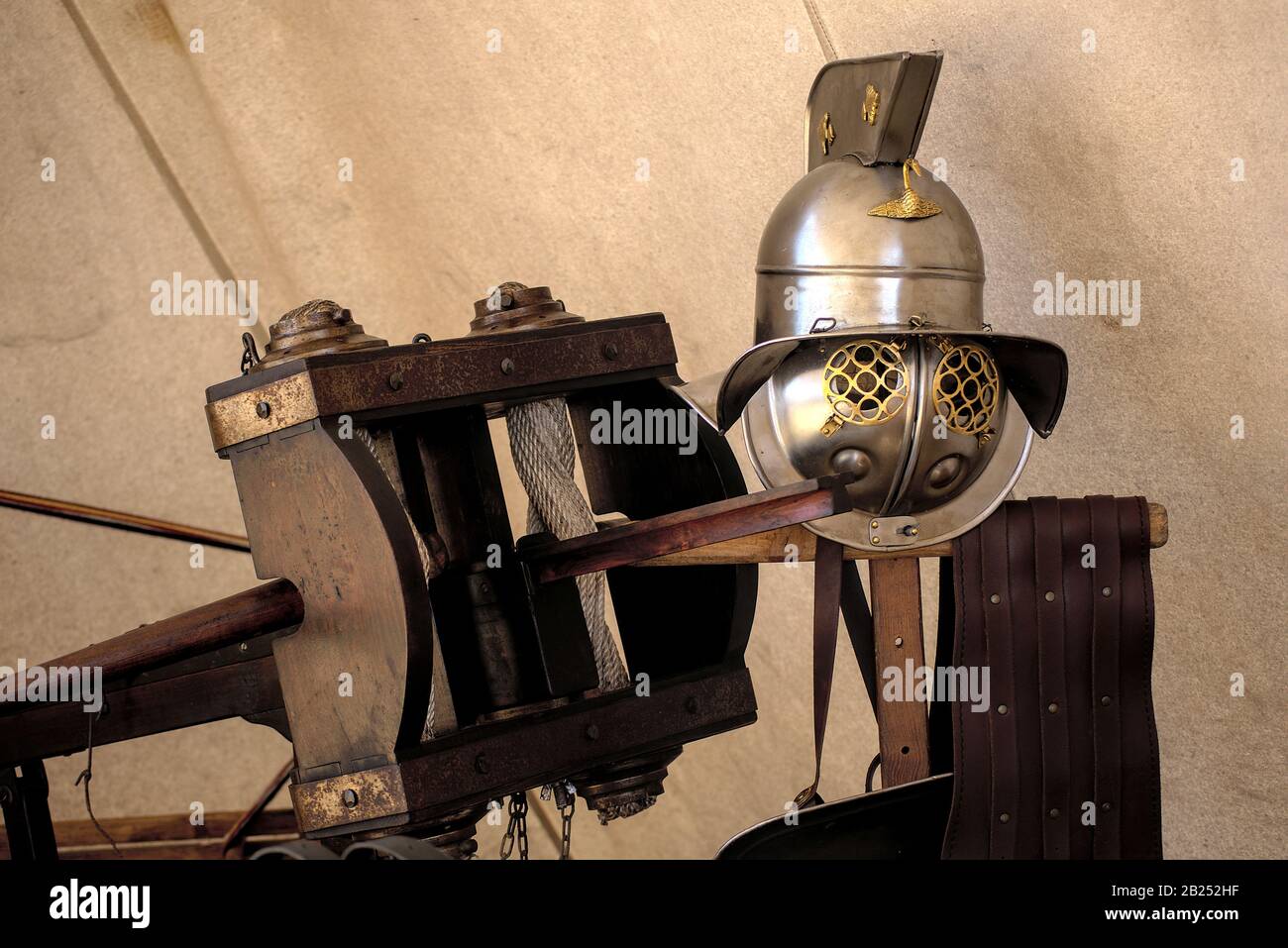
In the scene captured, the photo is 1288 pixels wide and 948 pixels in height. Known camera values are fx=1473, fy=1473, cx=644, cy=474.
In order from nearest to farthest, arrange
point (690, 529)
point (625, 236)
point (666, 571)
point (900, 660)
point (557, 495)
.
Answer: point (690, 529)
point (900, 660)
point (557, 495)
point (666, 571)
point (625, 236)

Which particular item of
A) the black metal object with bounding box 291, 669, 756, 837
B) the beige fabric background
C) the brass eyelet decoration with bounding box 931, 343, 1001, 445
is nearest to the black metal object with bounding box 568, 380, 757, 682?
the black metal object with bounding box 291, 669, 756, 837

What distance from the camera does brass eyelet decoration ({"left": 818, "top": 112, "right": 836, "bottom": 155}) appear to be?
2.01 meters

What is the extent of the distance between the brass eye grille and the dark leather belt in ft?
0.47

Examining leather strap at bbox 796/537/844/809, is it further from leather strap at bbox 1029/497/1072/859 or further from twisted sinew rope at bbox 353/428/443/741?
twisted sinew rope at bbox 353/428/443/741

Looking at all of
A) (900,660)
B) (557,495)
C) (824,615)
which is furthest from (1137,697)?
(557,495)

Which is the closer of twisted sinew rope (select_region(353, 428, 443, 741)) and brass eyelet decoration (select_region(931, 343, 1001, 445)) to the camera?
brass eyelet decoration (select_region(931, 343, 1001, 445))

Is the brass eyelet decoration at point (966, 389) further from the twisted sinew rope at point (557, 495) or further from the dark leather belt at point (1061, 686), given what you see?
the twisted sinew rope at point (557, 495)

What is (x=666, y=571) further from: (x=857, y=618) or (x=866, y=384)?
(x=866, y=384)

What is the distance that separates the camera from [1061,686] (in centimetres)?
180

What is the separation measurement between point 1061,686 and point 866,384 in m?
0.44

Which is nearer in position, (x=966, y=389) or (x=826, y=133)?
(x=966, y=389)

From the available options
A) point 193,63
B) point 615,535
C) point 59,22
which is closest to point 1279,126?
point 615,535

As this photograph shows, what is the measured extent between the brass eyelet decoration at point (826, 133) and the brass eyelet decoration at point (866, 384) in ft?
1.16
